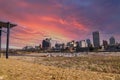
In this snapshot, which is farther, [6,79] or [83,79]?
[83,79]

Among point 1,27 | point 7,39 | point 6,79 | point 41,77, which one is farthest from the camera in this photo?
point 1,27

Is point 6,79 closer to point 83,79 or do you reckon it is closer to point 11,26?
point 83,79

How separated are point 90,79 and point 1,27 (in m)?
12.8

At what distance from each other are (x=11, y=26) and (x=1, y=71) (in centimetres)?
1013

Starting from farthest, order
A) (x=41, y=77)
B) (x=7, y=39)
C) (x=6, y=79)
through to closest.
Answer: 1. (x=7, y=39)
2. (x=41, y=77)
3. (x=6, y=79)

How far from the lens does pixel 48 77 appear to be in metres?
10.3

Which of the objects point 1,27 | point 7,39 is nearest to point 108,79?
point 7,39

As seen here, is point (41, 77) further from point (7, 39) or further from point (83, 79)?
point (7, 39)

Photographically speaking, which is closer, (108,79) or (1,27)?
(108,79)

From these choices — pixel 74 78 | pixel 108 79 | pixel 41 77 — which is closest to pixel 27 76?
pixel 41 77

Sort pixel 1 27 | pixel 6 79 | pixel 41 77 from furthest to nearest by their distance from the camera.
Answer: pixel 1 27 < pixel 41 77 < pixel 6 79

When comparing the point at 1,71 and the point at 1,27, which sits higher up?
the point at 1,27

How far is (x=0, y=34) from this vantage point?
69.8 ft

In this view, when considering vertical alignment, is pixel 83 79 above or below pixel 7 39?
below
